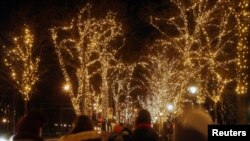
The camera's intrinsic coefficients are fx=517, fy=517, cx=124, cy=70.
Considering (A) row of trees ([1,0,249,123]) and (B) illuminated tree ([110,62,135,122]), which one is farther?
(B) illuminated tree ([110,62,135,122])

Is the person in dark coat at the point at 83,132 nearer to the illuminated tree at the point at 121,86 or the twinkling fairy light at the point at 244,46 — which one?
the twinkling fairy light at the point at 244,46

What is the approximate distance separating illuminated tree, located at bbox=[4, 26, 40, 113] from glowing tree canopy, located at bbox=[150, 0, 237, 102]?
7272mm

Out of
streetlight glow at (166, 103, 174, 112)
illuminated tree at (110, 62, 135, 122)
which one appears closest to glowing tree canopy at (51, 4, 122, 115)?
illuminated tree at (110, 62, 135, 122)

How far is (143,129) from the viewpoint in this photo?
7.18 m

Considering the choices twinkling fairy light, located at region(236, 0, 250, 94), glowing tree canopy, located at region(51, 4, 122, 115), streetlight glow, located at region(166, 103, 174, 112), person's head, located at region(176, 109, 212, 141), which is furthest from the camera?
streetlight glow, located at region(166, 103, 174, 112)

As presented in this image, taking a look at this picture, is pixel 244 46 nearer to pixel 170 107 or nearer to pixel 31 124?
pixel 31 124

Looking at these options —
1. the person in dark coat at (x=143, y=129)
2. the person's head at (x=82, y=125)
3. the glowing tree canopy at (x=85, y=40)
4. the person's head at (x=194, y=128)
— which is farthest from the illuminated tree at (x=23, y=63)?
the person's head at (x=194, y=128)

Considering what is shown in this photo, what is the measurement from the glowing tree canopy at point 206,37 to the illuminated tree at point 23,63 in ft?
23.9

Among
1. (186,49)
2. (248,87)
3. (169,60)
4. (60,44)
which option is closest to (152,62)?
(169,60)

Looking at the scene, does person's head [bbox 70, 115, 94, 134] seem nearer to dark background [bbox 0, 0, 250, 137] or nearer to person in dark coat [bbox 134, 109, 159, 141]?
person in dark coat [bbox 134, 109, 159, 141]

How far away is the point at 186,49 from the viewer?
25.9 meters

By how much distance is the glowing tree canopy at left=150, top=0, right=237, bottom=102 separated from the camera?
2448 centimetres

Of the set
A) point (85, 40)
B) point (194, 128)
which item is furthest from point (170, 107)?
point (194, 128)

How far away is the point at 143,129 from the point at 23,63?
21.6 meters
